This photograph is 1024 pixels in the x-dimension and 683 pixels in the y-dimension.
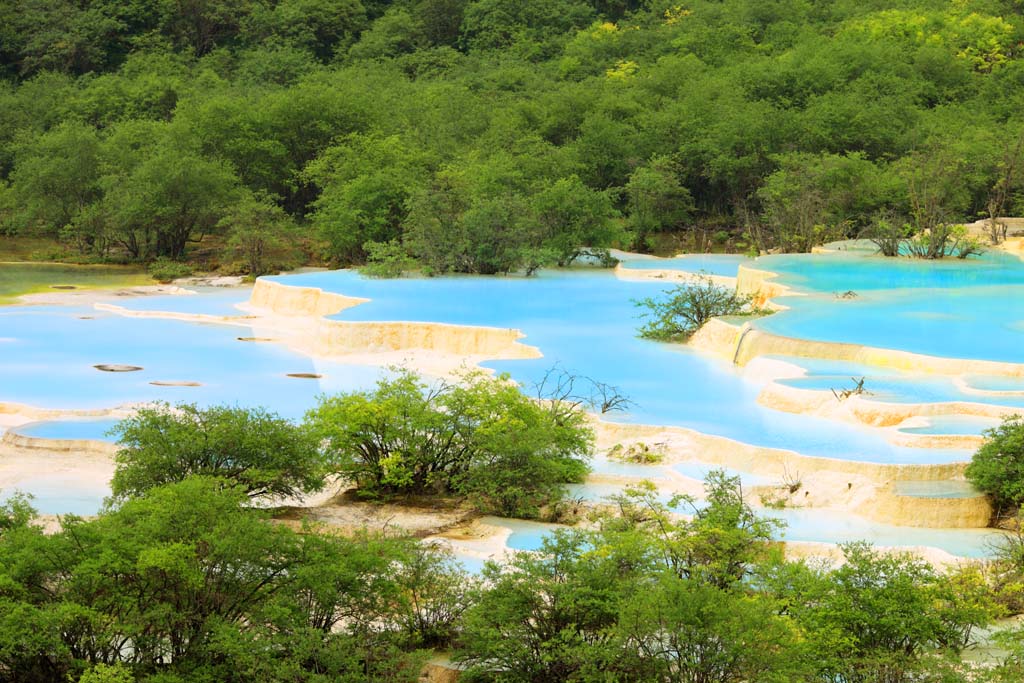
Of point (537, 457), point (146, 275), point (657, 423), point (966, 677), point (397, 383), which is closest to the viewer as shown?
point (966, 677)

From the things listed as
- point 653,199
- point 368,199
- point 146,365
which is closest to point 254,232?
point 368,199

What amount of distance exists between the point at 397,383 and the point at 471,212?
1463 cm

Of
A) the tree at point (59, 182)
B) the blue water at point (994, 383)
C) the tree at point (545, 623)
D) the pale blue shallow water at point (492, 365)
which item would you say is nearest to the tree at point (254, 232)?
the pale blue shallow water at point (492, 365)

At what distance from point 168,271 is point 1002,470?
23485 mm

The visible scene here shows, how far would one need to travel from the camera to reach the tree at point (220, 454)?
12.8 meters

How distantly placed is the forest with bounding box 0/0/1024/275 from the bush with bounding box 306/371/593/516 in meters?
14.9

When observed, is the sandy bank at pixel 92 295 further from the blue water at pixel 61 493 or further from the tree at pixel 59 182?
the blue water at pixel 61 493

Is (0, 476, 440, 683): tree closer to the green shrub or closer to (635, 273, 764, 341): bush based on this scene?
(635, 273, 764, 341): bush

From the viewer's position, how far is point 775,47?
156ft

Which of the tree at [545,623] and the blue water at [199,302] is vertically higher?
the blue water at [199,302]

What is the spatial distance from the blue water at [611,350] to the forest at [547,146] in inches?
69.0

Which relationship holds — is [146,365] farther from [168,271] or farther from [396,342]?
[168,271]

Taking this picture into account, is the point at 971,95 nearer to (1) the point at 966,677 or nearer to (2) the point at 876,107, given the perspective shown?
(2) the point at 876,107

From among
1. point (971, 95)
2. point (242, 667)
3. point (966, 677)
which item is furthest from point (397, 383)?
point (971, 95)
